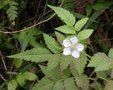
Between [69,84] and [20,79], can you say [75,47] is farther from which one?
[20,79]

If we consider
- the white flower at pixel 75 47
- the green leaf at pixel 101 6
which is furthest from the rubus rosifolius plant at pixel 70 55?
the green leaf at pixel 101 6

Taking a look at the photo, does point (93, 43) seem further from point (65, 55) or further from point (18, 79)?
point (65, 55)

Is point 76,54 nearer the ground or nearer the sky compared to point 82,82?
nearer the sky

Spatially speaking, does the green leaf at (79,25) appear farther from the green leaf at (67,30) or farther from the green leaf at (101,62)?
the green leaf at (101,62)

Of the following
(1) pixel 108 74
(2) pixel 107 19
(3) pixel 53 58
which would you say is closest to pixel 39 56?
(3) pixel 53 58

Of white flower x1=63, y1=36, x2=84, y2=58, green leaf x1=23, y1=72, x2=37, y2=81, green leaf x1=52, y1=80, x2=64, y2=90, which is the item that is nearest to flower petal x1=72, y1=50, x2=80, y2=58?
white flower x1=63, y1=36, x2=84, y2=58

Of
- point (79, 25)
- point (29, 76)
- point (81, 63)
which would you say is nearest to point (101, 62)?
point (81, 63)

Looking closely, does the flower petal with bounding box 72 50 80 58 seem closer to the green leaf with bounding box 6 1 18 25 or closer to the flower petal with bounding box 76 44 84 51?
the flower petal with bounding box 76 44 84 51
